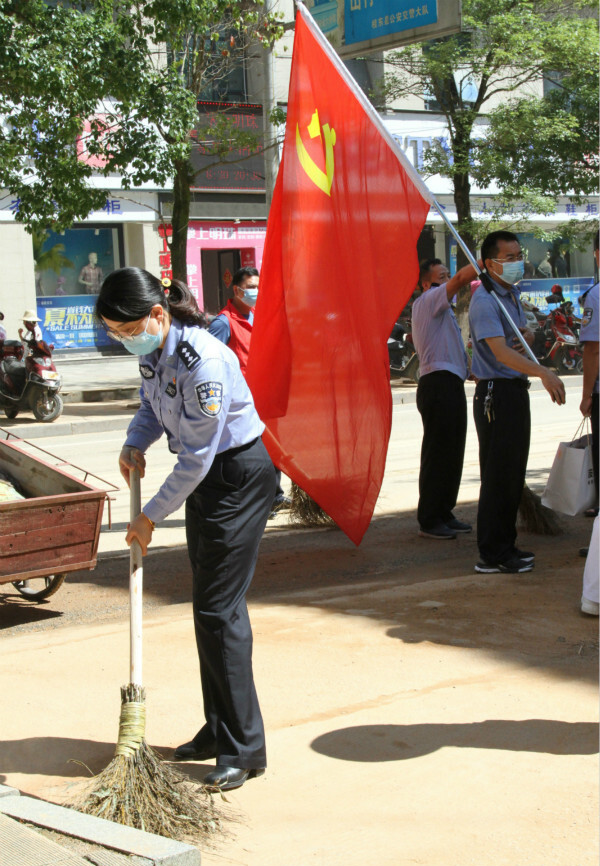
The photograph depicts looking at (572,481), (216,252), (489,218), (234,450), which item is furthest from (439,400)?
(489,218)

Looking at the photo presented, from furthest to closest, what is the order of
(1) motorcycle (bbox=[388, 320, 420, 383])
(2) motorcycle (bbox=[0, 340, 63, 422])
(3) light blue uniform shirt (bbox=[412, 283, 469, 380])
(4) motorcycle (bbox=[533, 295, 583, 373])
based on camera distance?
(4) motorcycle (bbox=[533, 295, 583, 373]), (1) motorcycle (bbox=[388, 320, 420, 383]), (2) motorcycle (bbox=[0, 340, 63, 422]), (3) light blue uniform shirt (bbox=[412, 283, 469, 380])

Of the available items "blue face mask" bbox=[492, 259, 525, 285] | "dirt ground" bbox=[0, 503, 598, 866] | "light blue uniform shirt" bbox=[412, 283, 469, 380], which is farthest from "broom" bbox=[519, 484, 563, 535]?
"blue face mask" bbox=[492, 259, 525, 285]

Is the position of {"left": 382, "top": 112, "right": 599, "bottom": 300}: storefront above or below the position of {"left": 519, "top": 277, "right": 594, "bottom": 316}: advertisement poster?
above

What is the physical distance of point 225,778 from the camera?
11.3 ft

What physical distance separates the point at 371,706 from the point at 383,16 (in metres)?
5.43

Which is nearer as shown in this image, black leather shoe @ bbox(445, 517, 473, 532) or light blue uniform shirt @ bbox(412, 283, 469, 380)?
light blue uniform shirt @ bbox(412, 283, 469, 380)

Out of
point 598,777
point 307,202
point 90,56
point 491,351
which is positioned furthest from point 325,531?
point 90,56

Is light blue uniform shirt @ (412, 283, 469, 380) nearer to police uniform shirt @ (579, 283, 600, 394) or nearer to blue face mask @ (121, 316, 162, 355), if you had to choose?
police uniform shirt @ (579, 283, 600, 394)

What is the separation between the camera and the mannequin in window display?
24672 millimetres

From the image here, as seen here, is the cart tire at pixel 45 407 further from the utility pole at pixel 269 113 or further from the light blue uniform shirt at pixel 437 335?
the light blue uniform shirt at pixel 437 335

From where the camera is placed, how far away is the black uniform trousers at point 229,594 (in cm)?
347

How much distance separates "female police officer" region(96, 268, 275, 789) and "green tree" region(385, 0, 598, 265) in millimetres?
15910

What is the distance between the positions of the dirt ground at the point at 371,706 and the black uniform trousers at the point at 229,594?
0.59ft

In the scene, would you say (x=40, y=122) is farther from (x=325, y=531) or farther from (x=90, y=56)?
(x=325, y=531)
